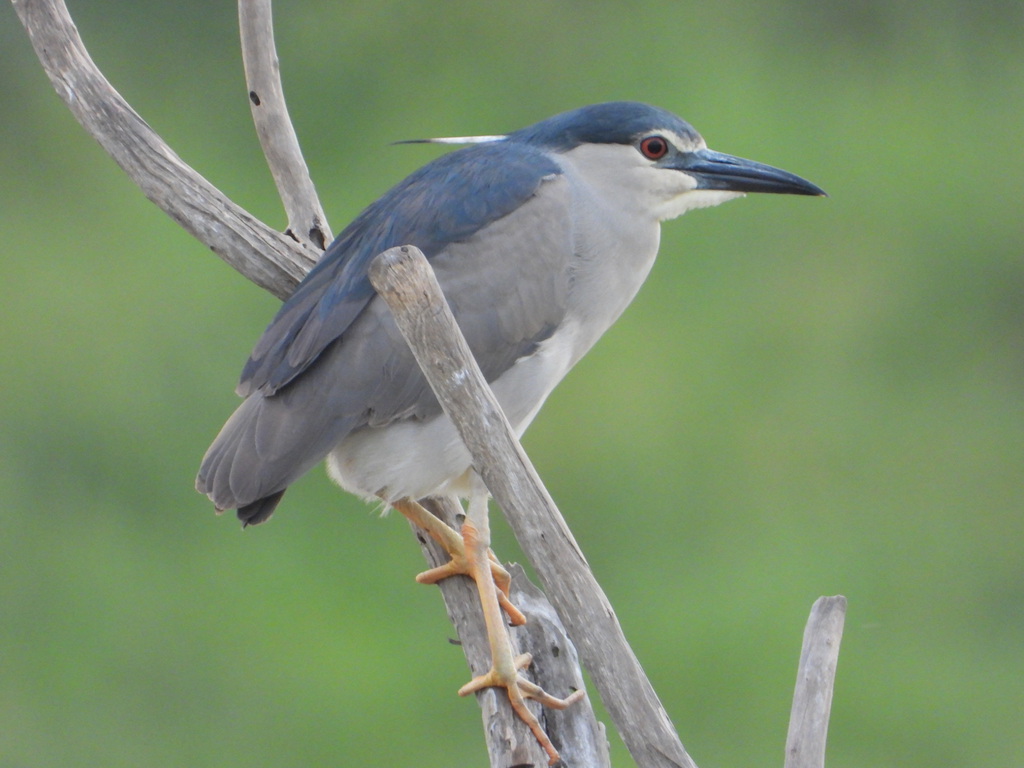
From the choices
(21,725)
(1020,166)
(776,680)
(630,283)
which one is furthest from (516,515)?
(1020,166)

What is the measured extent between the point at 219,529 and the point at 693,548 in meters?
1.54

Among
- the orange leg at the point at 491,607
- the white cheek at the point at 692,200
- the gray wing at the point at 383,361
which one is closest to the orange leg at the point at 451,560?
the orange leg at the point at 491,607

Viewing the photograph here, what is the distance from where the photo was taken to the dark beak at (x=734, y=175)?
1.73m

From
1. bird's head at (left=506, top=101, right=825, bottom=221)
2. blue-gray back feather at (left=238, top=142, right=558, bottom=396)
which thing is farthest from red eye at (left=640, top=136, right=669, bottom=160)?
blue-gray back feather at (left=238, top=142, right=558, bottom=396)

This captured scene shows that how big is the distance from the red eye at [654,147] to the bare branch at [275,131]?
474 mm

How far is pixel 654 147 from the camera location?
1.75 metres

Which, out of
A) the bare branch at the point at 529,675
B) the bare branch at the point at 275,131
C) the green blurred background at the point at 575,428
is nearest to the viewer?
the bare branch at the point at 529,675

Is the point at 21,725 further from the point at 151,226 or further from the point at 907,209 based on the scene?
the point at 907,209

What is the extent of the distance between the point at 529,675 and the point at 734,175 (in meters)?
0.69

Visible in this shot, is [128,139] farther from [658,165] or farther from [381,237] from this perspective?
[658,165]

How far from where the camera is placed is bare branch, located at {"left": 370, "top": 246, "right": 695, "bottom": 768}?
1.18 m

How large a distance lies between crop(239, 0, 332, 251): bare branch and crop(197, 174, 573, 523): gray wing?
0.96 ft

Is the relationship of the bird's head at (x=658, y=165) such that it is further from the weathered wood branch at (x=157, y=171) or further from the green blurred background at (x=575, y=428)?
the green blurred background at (x=575, y=428)

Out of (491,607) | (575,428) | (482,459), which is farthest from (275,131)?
(575,428)
